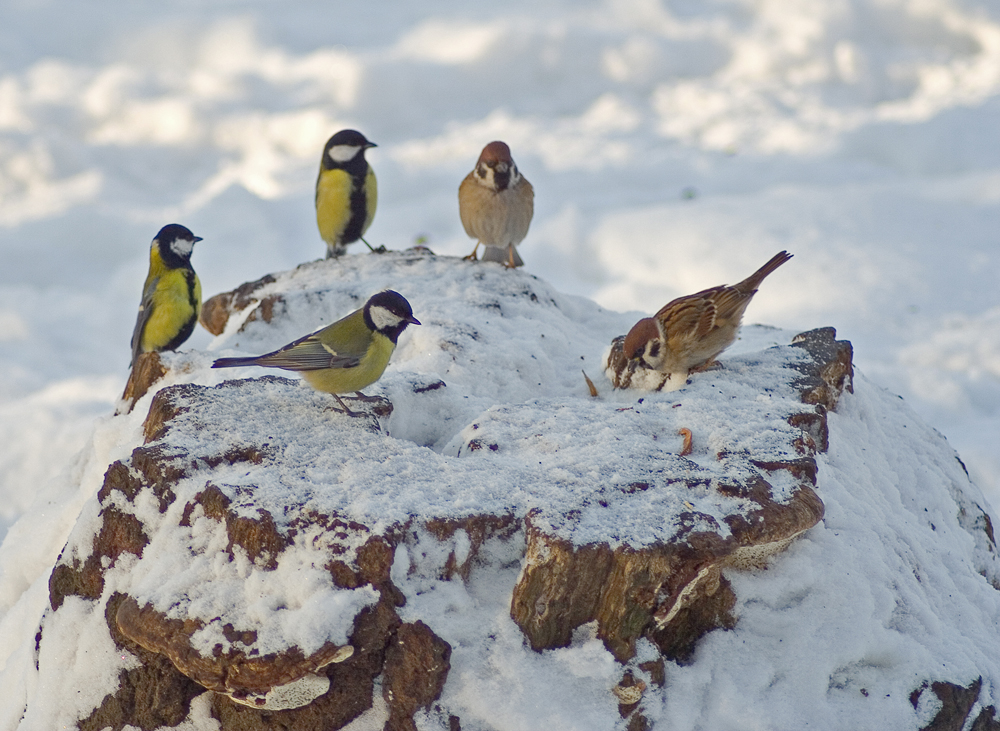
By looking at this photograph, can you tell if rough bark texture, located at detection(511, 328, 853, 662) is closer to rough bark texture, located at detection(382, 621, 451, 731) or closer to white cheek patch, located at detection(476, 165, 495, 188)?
rough bark texture, located at detection(382, 621, 451, 731)

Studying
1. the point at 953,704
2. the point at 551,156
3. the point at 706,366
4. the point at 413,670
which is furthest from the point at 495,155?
the point at 551,156

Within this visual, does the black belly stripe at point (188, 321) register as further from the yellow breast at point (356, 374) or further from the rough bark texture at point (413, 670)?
the rough bark texture at point (413, 670)

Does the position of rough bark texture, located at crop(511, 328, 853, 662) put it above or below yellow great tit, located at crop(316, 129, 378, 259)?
below

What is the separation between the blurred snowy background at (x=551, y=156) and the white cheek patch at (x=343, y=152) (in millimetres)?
1675

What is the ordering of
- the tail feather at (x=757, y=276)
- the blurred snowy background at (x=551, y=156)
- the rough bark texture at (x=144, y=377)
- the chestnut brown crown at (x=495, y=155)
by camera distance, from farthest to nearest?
the blurred snowy background at (x=551, y=156) → the chestnut brown crown at (x=495, y=155) → the tail feather at (x=757, y=276) → the rough bark texture at (x=144, y=377)

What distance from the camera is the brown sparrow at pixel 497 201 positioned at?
538 cm

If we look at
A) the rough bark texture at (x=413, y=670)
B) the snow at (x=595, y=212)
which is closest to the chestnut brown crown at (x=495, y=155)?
the snow at (x=595, y=212)

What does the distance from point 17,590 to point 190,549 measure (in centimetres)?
127

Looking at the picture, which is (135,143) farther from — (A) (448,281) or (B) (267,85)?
(A) (448,281)

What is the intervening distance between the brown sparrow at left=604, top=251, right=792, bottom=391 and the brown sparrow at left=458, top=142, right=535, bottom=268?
1.76 meters

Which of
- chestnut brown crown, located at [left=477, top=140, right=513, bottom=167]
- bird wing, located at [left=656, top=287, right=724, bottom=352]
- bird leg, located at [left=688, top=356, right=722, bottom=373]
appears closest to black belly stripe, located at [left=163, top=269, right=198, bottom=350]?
chestnut brown crown, located at [left=477, top=140, right=513, bottom=167]

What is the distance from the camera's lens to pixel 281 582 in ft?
7.82

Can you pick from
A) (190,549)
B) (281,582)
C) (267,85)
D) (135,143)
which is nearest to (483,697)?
(281,582)

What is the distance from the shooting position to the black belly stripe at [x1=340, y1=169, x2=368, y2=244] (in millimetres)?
5949
